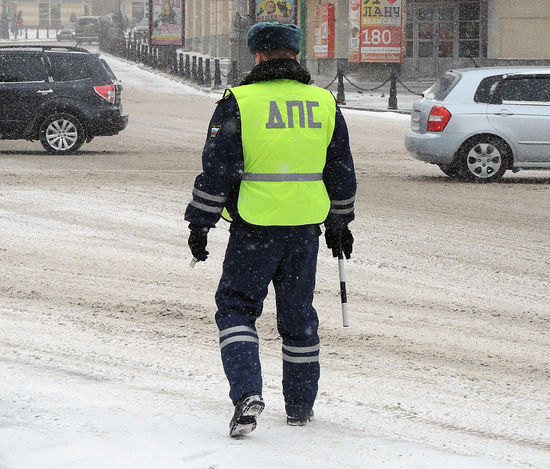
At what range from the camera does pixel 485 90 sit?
1566 centimetres

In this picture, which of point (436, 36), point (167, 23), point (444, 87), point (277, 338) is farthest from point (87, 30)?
point (277, 338)

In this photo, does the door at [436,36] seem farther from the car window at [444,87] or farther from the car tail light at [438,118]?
the car tail light at [438,118]

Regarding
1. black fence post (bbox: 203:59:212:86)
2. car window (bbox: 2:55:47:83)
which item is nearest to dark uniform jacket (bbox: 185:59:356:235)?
car window (bbox: 2:55:47:83)

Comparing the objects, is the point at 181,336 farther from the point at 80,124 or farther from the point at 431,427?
the point at 80,124

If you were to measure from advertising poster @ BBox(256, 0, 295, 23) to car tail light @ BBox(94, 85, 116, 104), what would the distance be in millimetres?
18415

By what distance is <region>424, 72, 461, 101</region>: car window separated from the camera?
15.8 m

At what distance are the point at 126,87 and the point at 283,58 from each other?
36118 mm

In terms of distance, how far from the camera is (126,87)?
4047 cm

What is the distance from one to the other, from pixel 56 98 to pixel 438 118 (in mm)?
6491

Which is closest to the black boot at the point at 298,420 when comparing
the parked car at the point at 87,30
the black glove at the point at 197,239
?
the black glove at the point at 197,239

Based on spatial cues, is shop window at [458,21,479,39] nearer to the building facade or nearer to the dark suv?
the building facade

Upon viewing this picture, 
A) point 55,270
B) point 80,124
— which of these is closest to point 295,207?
point 55,270

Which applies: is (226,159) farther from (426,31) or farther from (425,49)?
(426,31)


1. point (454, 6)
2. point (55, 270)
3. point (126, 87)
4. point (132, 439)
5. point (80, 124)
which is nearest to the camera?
point (132, 439)
